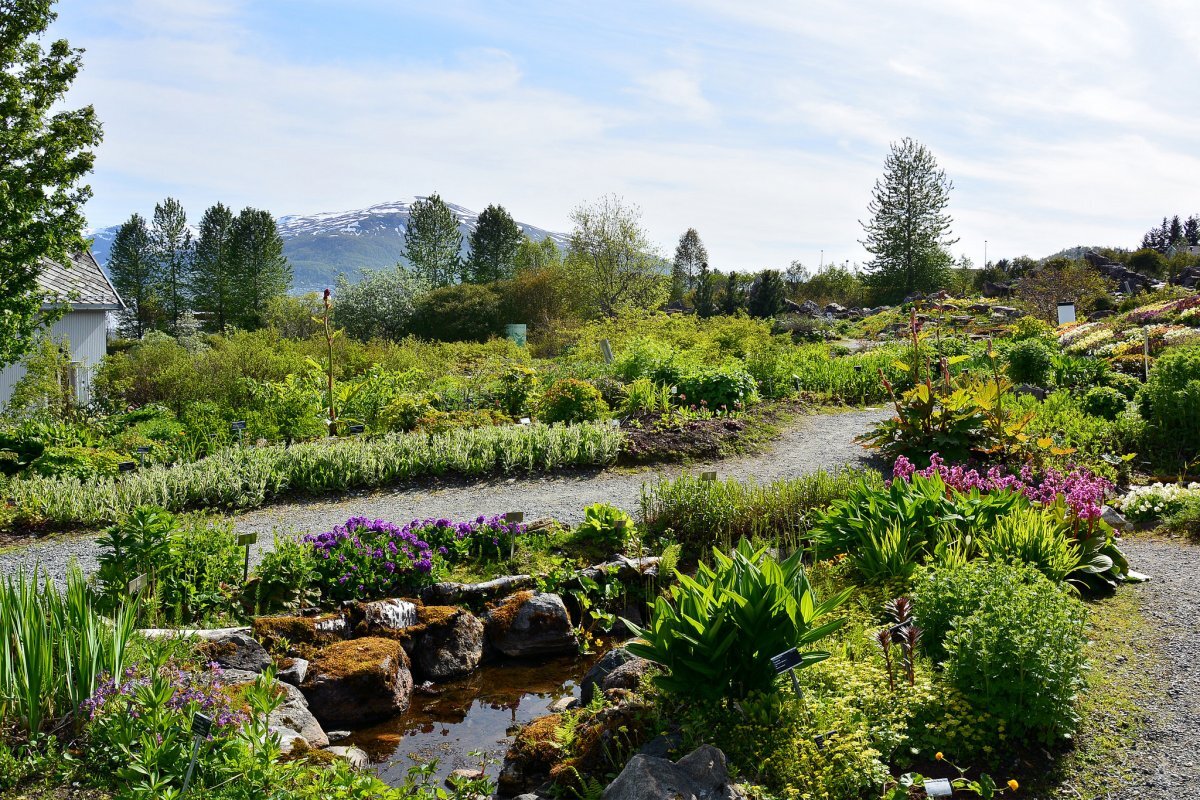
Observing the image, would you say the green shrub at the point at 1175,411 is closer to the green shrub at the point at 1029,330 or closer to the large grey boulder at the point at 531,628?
the large grey boulder at the point at 531,628

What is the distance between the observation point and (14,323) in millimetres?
10875

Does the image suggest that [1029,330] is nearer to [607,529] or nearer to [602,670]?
[607,529]

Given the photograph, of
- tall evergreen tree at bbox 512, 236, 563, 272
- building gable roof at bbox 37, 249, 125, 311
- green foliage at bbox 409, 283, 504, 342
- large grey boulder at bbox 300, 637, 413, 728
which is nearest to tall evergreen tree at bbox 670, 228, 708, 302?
tall evergreen tree at bbox 512, 236, 563, 272

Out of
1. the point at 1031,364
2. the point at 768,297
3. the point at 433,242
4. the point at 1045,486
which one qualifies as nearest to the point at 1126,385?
the point at 1031,364

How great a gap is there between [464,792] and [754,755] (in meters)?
1.32

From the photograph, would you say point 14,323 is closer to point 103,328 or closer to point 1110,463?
point 103,328

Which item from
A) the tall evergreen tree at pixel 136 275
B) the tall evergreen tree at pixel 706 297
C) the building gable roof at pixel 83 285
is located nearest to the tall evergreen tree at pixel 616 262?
the tall evergreen tree at pixel 706 297

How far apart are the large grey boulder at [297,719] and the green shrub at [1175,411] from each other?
879 cm

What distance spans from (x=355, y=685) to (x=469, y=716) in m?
0.69

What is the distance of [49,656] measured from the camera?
10.9 ft

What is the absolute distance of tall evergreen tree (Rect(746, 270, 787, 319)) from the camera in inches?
1247

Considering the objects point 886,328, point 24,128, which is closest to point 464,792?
point 24,128

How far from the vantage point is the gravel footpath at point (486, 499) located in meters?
6.98

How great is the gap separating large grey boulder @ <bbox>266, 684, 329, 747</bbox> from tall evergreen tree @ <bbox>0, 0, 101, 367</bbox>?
30.3 ft
